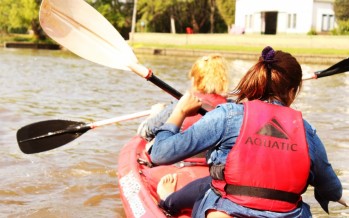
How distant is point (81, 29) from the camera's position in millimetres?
4203

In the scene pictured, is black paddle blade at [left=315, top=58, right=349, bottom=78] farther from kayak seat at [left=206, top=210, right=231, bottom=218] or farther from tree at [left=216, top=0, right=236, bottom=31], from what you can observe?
tree at [left=216, top=0, right=236, bottom=31]

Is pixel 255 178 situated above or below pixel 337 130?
above

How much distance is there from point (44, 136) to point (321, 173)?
100 inches

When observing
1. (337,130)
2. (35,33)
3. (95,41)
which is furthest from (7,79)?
(35,33)

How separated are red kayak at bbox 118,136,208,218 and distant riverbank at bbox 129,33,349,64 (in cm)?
2005

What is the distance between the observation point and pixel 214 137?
248 centimetres

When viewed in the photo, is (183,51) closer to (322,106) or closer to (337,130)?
(322,106)

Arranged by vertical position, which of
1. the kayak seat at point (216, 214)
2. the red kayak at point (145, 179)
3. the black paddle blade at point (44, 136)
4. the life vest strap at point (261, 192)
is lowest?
the red kayak at point (145, 179)

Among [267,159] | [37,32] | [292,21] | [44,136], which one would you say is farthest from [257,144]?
[37,32]

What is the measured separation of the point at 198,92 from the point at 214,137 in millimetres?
1420

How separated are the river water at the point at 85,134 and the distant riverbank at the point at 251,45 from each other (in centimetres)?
599

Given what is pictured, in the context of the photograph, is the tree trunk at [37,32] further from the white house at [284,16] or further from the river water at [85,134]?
the river water at [85,134]

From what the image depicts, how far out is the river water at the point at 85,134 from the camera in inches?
213

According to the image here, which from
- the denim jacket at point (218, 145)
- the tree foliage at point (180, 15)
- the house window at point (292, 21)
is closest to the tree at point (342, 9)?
the house window at point (292, 21)
